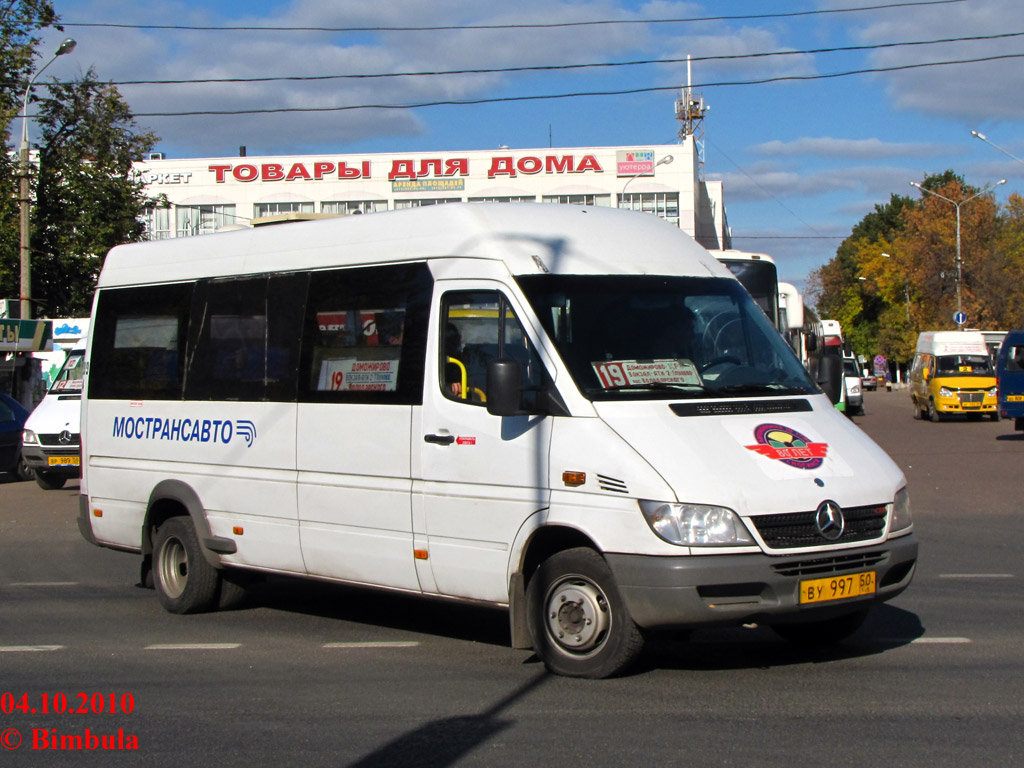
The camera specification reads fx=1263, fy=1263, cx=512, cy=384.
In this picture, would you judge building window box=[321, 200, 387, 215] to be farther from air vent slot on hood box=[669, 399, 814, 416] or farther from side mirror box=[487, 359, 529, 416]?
side mirror box=[487, 359, 529, 416]

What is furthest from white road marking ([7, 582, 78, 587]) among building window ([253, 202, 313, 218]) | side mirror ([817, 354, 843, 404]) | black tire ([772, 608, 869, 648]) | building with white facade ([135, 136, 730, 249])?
building window ([253, 202, 313, 218])

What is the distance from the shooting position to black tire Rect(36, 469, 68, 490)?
20.5 meters

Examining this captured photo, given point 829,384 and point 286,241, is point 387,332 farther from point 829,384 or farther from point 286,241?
→ point 829,384

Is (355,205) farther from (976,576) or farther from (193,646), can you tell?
(193,646)

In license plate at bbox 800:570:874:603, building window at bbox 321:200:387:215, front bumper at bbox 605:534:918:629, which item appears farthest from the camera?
building window at bbox 321:200:387:215

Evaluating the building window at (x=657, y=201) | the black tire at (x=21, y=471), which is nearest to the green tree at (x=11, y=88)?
the black tire at (x=21, y=471)

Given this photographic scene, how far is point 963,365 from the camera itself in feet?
124

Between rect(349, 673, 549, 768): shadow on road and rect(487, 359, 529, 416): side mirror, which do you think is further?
rect(487, 359, 529, 416): side mirror

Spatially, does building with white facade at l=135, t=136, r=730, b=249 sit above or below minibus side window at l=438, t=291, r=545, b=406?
above

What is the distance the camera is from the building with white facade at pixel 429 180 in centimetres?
7250

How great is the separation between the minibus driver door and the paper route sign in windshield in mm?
337

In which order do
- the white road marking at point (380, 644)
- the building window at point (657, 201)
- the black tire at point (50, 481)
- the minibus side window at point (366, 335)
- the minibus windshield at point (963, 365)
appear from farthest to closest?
the building window at point (657, 201), the minibus windshield at point (963, 365), the black tire at point (50, 481), the white road marking at point (380, 644), the minibus side window at point (366, 335)

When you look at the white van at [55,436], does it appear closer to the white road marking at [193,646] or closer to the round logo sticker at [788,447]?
the white road marking at [193,646]

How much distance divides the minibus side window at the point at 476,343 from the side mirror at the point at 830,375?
2.48m
